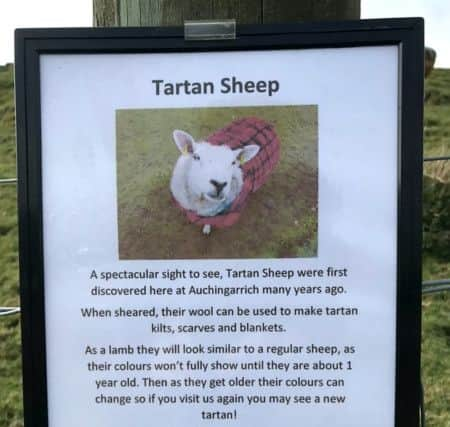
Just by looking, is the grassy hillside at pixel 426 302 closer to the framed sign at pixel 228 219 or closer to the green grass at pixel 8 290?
the green grass at pixel 8 290

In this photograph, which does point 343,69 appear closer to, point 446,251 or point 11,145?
point 446,251

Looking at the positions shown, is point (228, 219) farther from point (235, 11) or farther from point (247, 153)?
point (235, 11)

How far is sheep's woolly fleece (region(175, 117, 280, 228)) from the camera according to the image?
41.5 inches

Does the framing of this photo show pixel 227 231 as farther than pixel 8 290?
No

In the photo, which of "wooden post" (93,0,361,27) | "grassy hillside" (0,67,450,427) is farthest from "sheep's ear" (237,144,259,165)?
"grassy hillside" (0,67,450,427)

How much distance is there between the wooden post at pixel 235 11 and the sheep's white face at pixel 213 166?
25cm

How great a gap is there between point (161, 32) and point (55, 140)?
258 mm

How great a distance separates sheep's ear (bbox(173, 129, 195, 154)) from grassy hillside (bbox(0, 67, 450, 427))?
2.11 m

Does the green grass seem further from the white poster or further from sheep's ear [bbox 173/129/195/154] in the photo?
sheep's ear [bbox 173/129/195/154]

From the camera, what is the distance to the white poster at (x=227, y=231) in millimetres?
1047

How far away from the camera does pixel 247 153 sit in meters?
1.05

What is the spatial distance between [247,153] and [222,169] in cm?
5

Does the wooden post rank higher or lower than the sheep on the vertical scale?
higher

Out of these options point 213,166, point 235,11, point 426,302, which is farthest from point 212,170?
point 426,302
